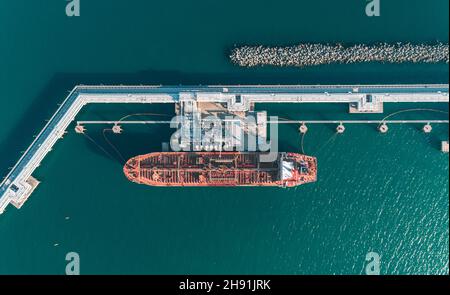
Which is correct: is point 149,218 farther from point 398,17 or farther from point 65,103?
point 398,17

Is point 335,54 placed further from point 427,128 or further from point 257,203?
point 257,203

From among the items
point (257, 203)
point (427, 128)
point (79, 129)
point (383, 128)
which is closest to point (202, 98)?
point (257, 203)

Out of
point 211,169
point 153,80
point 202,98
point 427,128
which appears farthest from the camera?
point 153,80

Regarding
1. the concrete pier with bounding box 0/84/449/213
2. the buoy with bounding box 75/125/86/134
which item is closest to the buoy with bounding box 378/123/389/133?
the concrete pier with bounding box 0/84/449/213

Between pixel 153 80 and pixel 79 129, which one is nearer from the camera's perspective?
pixel 79 129

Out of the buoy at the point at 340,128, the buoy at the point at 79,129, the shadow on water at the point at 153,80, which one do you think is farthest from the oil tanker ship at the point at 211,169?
the buoy at the point at 79,129

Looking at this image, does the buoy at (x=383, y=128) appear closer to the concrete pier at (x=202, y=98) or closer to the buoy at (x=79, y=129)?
the concrete pier at (x=202, y=98)

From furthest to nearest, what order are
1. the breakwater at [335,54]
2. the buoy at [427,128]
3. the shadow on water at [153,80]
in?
the shadow on water at [153,80] → the breakwater at [335,54] → the buoy at [427,128]
